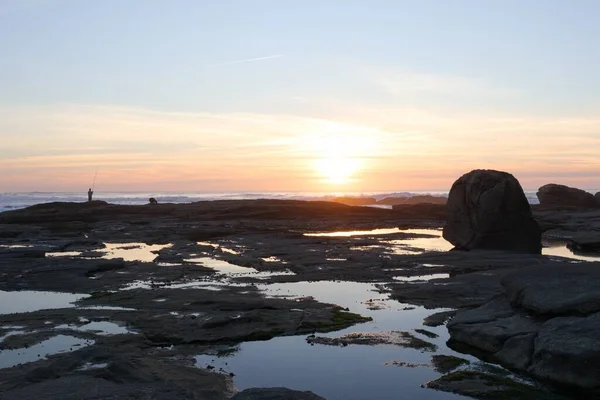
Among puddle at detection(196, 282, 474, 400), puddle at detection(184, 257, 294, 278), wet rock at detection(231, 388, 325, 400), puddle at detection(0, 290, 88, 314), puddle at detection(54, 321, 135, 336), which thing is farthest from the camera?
puddle at detection(184, 257, 294, 278)

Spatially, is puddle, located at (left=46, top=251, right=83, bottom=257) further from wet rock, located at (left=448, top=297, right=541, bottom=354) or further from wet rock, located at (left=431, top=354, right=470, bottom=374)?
wet rock, located at (left=431, top=354, right=470, bottom=374)

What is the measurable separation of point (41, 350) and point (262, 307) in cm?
630

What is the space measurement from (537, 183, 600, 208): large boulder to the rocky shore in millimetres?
37089

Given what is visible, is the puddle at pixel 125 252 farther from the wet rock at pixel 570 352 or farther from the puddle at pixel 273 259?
the wet rock at pixel 570 352

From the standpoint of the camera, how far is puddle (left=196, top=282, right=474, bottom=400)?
1055 cm

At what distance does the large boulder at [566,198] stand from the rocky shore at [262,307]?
122 ft

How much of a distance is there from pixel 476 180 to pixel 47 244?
26709mm

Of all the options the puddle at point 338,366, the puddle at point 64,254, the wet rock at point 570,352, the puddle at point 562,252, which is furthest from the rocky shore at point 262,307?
the puddle at point 562,252

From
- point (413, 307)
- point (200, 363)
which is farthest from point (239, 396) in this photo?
point (413, 307)

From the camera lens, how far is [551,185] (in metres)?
77.8

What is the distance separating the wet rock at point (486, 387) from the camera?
10266 mm

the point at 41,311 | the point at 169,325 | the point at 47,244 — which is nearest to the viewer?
the point at 169,325

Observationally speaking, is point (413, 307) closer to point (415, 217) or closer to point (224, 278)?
point (224, 278)

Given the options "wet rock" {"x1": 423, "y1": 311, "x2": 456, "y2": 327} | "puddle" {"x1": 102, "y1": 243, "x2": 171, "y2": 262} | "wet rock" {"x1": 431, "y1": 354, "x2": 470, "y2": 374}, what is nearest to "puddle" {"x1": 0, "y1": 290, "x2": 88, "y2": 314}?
"puddle" {"x1": 102, "y1": 243, "x2": 171, "y2": 262}
